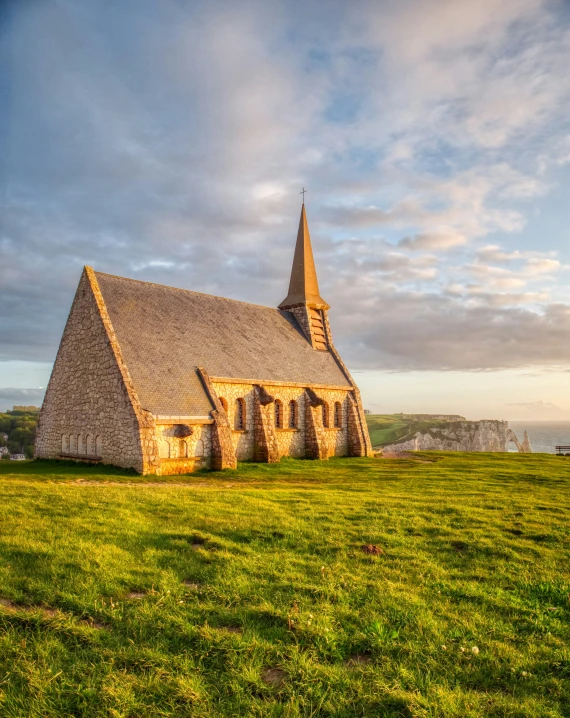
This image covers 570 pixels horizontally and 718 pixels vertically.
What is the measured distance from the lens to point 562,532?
38.3 ft

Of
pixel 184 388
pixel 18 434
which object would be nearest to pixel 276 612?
pixel 184 388

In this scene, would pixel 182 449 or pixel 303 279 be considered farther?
pixel 303 279

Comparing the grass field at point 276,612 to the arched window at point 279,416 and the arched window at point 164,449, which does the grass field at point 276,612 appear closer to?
the arched window at point 164,449

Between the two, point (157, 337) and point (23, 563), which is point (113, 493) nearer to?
point (23, 563)

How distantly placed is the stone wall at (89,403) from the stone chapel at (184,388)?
6 cm

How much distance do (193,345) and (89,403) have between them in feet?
21.3

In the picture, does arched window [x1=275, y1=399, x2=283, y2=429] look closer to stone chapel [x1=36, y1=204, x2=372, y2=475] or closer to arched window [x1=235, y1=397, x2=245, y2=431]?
stone chapel [x1=36, y1=204, x2=372, y2=475]

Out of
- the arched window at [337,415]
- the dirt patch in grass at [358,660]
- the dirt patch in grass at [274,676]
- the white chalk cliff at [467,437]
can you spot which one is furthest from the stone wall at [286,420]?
the white chalk cliff at [467,437]

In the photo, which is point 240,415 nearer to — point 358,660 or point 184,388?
point 184,388

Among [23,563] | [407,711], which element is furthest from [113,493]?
[407,711]

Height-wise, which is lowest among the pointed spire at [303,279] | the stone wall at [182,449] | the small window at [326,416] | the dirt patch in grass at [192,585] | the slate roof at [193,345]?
the dirt patch in grass at [192,585]

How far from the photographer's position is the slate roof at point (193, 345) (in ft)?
83.7

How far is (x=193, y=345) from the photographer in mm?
29188

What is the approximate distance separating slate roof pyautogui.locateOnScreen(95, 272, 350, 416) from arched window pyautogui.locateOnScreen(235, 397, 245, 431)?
5.54ft
